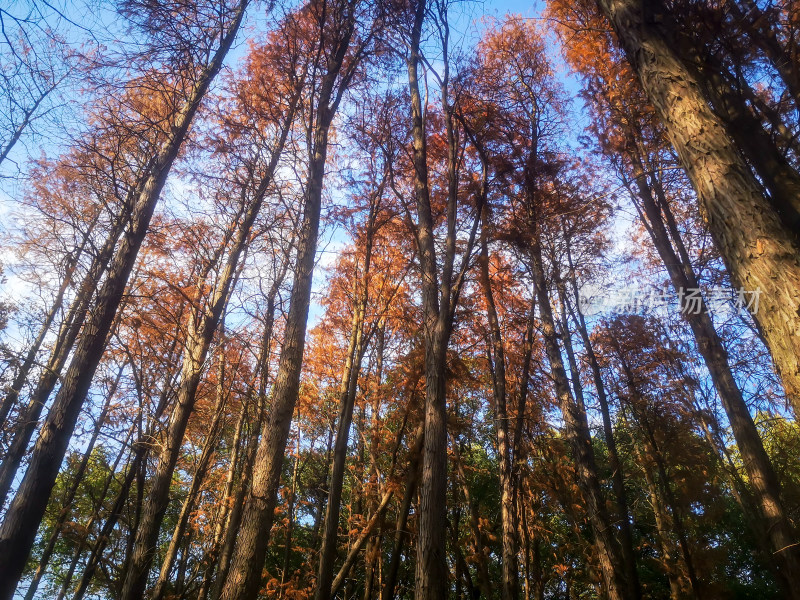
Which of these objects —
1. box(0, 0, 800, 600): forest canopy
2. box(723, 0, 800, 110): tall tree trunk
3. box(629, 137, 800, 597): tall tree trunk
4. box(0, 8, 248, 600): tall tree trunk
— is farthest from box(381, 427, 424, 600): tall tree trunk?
box(723, 0, 800, 110): tall tree trunk

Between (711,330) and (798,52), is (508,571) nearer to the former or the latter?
(711,330)

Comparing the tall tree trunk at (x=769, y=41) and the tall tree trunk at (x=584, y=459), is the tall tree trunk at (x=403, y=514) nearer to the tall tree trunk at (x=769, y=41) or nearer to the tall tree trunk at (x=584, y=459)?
the tall tree trunk at (x=584, y=459)

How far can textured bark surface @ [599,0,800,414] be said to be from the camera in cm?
254

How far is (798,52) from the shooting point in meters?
5.75

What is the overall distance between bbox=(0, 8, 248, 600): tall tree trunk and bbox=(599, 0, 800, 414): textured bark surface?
523 cm

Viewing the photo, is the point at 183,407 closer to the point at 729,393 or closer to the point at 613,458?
the point at 613,458

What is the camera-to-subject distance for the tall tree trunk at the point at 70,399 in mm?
3152

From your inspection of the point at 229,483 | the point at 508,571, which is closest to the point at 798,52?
the point at 508,571

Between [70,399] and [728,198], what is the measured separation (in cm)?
559

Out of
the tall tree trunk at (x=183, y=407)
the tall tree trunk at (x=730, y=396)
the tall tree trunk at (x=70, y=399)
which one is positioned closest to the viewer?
the tall tree trunk at (x=70, y=399)

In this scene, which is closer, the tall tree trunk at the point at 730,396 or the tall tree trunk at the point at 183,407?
the tall tree trunk at the point at 183,407

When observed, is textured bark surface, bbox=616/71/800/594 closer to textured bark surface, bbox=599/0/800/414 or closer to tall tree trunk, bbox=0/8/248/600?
textured bark surface, bbox=599/0/800/414

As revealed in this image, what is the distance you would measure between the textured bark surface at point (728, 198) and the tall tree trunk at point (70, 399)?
5228mm

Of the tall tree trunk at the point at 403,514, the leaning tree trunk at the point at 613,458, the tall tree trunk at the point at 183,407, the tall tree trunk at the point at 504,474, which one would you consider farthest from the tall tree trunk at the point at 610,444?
the tall tree trunk at the point at 183,407
